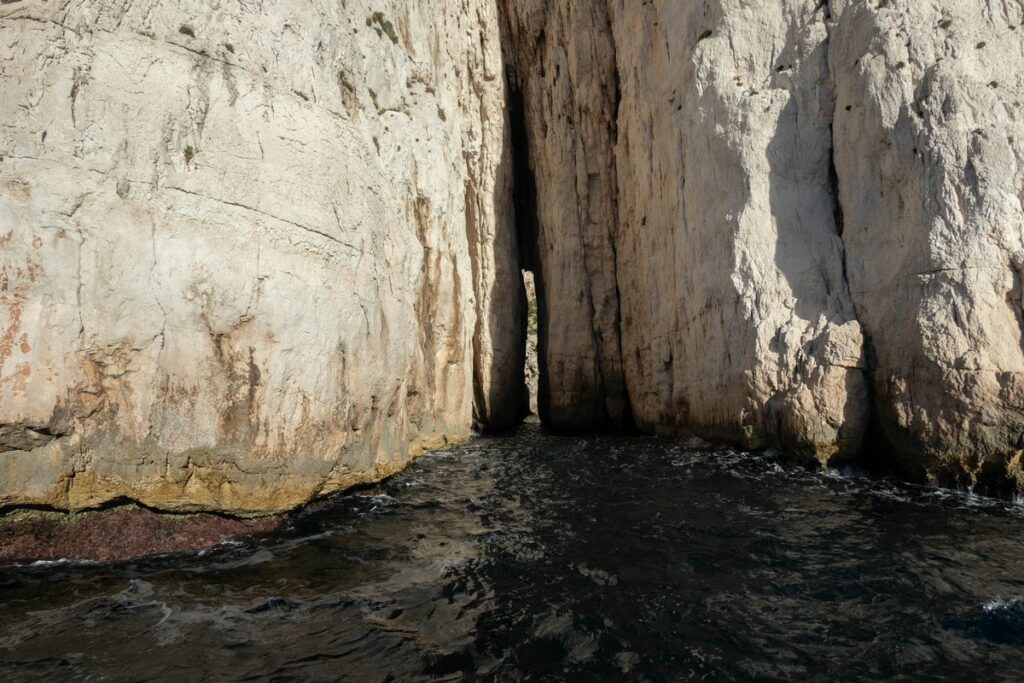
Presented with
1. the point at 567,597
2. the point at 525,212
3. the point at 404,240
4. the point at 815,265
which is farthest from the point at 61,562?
the point at 525,212

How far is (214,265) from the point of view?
9398mm

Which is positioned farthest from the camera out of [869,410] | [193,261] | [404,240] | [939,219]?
[404,240]

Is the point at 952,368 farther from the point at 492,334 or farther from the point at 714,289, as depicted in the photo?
the point at 492,334

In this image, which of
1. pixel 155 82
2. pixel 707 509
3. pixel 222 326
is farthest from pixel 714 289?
pixel 155 82

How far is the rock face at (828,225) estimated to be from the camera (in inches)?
429

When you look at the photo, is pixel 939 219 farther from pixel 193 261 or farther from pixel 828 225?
pixel 193 261

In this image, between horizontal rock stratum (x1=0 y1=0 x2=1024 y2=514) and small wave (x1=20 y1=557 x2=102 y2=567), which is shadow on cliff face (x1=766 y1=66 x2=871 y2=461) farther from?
small wave (x1=20 y1=557 x2=102 y2=567)

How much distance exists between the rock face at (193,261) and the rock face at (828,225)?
7824mm

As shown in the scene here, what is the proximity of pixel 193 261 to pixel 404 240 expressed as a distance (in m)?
5.67

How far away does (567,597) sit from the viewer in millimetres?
6781

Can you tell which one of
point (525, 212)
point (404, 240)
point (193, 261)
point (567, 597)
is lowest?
point (567, 597)

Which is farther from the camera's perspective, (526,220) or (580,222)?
(526,220)

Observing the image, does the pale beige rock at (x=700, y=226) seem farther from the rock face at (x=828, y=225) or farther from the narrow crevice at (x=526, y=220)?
the narrow crevice at (x=526, y=220)

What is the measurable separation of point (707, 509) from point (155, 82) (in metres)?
10.6
